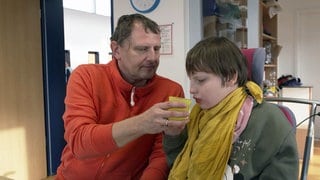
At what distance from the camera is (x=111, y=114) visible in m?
1.43

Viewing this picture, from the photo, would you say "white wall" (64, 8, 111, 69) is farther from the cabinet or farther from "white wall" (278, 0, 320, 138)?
the cabinet

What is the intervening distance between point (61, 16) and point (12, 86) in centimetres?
97

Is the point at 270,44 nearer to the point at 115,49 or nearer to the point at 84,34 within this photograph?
the point at 115,49

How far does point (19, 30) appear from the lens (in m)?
3.43

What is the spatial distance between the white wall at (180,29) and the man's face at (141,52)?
37.5 inches

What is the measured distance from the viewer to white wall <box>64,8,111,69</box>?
7.35 m

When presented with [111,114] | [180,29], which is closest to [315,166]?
[180,29]

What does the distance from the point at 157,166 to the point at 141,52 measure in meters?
0.47

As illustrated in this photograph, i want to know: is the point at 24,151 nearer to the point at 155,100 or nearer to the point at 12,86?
the point at 12,86

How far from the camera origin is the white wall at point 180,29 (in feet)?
7.64

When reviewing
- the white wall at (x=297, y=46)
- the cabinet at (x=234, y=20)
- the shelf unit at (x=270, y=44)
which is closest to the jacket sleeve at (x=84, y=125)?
the cabinet at (x=234, y=20)

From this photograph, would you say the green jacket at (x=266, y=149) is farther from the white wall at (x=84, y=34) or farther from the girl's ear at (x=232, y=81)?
the white wall at (x=84, y=34)

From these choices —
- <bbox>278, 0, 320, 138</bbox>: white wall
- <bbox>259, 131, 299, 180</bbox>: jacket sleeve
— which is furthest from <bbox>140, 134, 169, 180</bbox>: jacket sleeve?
<bbox>278, 0, 320, 138</bbox>: white wall

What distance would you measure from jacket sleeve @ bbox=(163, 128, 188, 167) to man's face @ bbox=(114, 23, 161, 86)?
0.29 m
